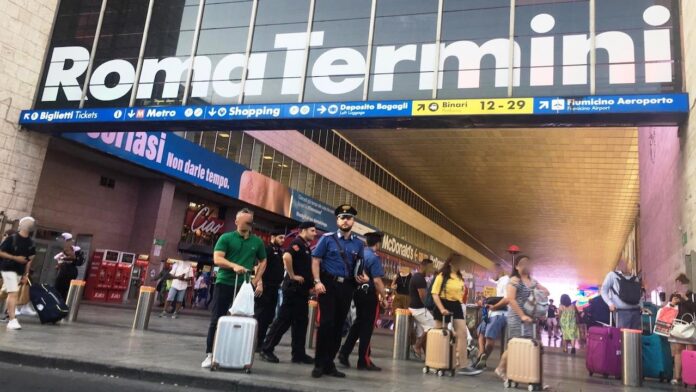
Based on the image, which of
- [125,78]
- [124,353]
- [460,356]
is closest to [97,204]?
[125,78]

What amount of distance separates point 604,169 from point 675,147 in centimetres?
1884

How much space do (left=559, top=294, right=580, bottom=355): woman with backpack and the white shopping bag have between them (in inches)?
464

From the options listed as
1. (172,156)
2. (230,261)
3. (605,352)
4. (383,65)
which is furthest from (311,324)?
(172,156)

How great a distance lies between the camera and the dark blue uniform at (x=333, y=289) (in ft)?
18.4

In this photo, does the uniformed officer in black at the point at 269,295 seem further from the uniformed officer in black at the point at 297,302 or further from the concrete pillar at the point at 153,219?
the concrete pillar at the point at 153,219

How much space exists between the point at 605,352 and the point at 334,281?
532 cm

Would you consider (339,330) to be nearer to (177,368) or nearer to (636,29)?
(177,368)

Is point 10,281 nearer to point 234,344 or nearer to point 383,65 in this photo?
point 234,344

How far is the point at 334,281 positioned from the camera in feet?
19.1

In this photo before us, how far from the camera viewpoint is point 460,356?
750 centimetres

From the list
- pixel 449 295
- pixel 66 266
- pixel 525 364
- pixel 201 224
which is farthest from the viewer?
pixel 201 224

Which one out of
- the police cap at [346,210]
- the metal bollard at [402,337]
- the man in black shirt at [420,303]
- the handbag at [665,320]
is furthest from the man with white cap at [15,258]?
the handbag at [665,320]

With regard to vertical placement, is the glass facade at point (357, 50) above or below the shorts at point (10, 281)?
above

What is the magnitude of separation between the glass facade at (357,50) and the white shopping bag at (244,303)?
761cm
